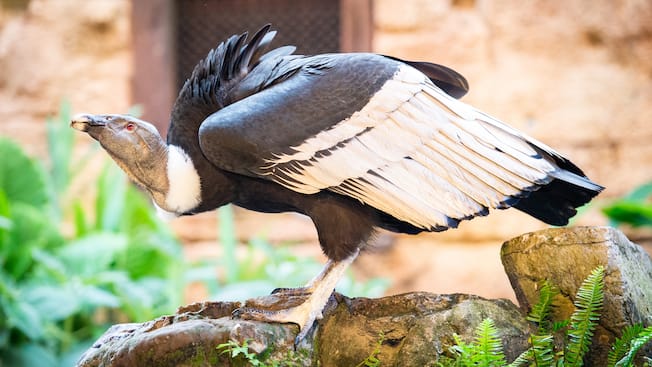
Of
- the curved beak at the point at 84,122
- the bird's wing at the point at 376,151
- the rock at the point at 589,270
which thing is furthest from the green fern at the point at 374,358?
the curved beak at the point at 84,122

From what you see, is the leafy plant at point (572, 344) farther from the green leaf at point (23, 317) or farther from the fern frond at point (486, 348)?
the green leaf at point (23, 317)

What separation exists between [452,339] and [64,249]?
142 inches

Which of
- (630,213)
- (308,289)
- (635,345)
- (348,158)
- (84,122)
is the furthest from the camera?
(630,213)

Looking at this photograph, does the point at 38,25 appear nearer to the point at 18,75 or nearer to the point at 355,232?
the point at 18,75

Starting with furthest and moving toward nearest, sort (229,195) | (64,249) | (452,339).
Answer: (64,249), (229,195), (452,339)

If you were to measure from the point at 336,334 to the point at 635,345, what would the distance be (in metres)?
1.00

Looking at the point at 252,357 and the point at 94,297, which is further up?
the point at 252,357

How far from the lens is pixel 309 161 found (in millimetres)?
2977

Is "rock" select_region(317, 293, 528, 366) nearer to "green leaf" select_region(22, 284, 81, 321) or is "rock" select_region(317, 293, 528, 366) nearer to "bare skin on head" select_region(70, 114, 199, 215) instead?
"bare skin on head" select_region(70, 114, 199, 215)

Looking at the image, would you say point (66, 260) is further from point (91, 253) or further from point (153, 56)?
point (153, 56)

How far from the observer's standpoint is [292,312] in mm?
2986

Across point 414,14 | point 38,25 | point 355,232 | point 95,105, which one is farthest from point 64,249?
point 355,232

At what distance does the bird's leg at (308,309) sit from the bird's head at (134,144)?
577 mm

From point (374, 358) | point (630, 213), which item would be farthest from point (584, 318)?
point (630, 213)
